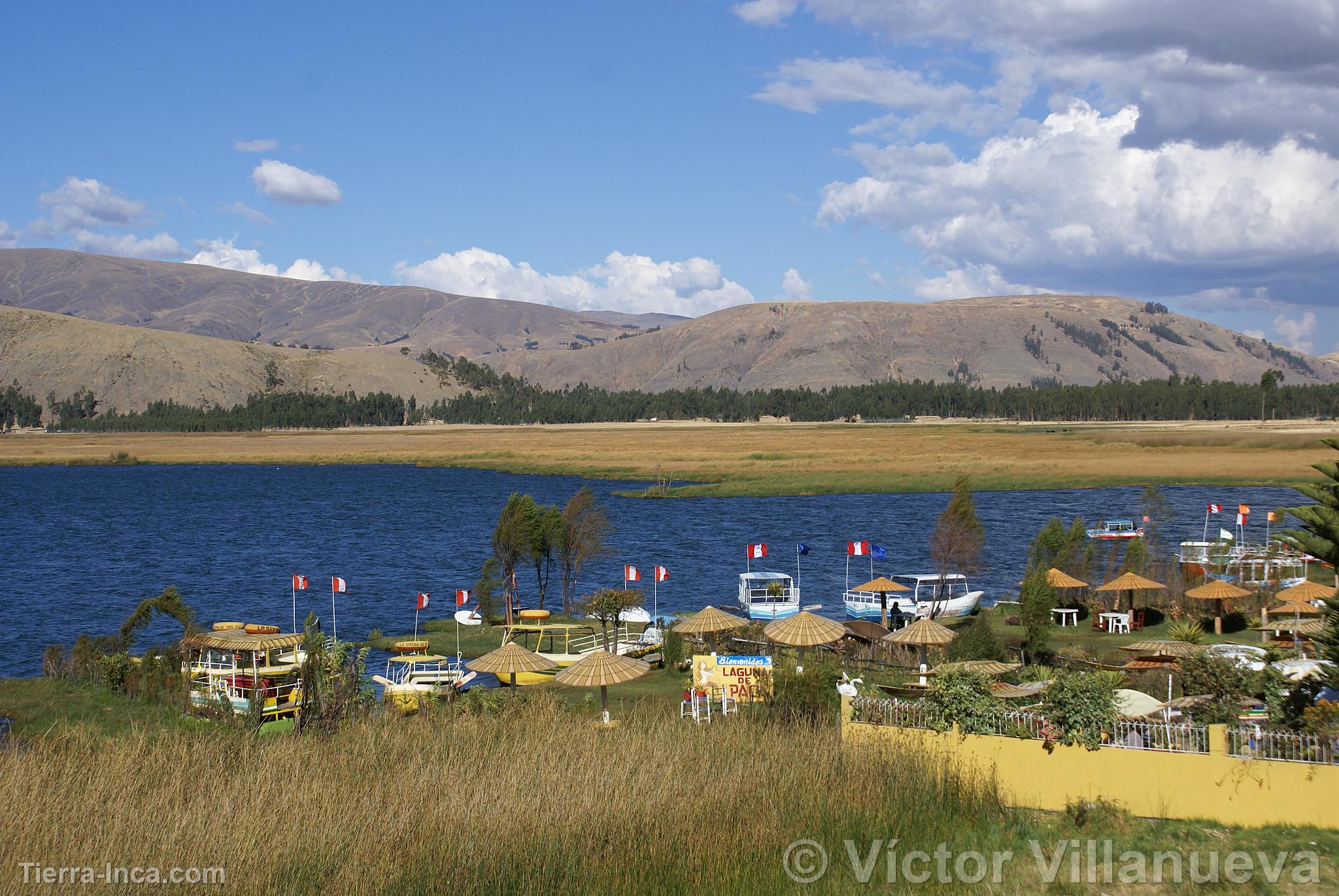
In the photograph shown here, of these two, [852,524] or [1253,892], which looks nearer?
[1253,892]

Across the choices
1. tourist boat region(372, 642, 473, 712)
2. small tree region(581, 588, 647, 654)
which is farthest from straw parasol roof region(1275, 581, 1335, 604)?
tourist boat region(372, 642, 473, 712)

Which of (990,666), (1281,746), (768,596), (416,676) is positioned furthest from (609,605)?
(1281,746)

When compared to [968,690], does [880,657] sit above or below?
below

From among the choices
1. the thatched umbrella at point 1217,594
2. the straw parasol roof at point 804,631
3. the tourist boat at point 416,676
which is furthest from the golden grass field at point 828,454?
the straw parasol roof at point 804,631

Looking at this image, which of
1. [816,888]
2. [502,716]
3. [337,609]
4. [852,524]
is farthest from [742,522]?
[816,888]

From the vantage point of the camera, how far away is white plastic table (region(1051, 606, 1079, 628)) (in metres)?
38.7

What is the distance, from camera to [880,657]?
3142 centimetres

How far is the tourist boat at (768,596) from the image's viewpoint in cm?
4191

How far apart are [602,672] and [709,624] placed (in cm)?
823

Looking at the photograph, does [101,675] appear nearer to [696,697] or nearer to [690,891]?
[696,697]

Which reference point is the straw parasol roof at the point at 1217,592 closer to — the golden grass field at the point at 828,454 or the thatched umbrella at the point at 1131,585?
the thatched umbrella at the point at 1131,585

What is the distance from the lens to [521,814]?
15.0 m

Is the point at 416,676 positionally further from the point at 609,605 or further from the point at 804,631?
the point at 804,631

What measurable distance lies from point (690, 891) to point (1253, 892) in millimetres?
7096
